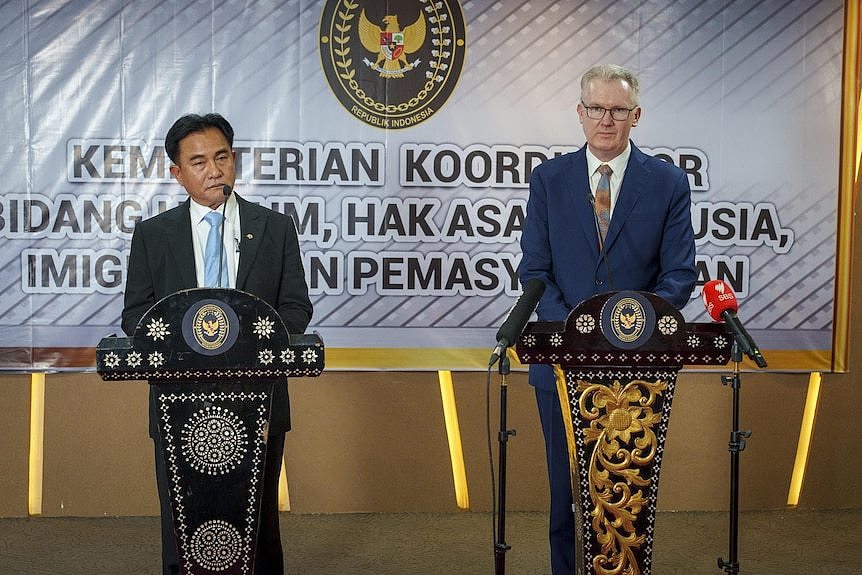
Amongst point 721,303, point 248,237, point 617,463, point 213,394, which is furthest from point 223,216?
point 721,303

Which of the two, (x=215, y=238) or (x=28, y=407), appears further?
(x=28, y=407)

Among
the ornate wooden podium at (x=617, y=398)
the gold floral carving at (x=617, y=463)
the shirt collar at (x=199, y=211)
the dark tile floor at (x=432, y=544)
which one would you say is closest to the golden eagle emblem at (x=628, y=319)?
the ornate wooden podium at (x=617, y=398)

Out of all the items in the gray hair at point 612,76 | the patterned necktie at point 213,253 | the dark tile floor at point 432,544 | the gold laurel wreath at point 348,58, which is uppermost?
the gold laurel wreath at point 348,58

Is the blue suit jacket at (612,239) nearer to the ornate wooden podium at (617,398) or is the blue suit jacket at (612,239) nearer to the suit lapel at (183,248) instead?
the ornate wooden podium at (617,398)

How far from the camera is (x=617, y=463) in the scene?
8.21ft

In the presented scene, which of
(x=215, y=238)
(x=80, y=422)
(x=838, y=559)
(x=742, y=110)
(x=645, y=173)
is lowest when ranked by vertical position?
(x=838, y=559)

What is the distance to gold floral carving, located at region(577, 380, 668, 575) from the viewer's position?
2.50m

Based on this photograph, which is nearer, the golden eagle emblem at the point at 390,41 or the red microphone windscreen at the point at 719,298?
the red microphone windscreen at the point at 719,298

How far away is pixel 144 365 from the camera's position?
244cm

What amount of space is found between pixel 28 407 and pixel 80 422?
0.24 meters

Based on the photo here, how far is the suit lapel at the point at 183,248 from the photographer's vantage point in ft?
9.73

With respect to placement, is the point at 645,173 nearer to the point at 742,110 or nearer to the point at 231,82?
the point at 742,110

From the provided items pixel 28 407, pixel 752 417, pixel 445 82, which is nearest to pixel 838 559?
pixel 752 417

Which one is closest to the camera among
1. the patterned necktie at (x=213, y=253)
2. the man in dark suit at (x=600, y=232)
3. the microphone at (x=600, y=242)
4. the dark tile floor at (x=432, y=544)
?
the microphone at (x=600, y=242)
